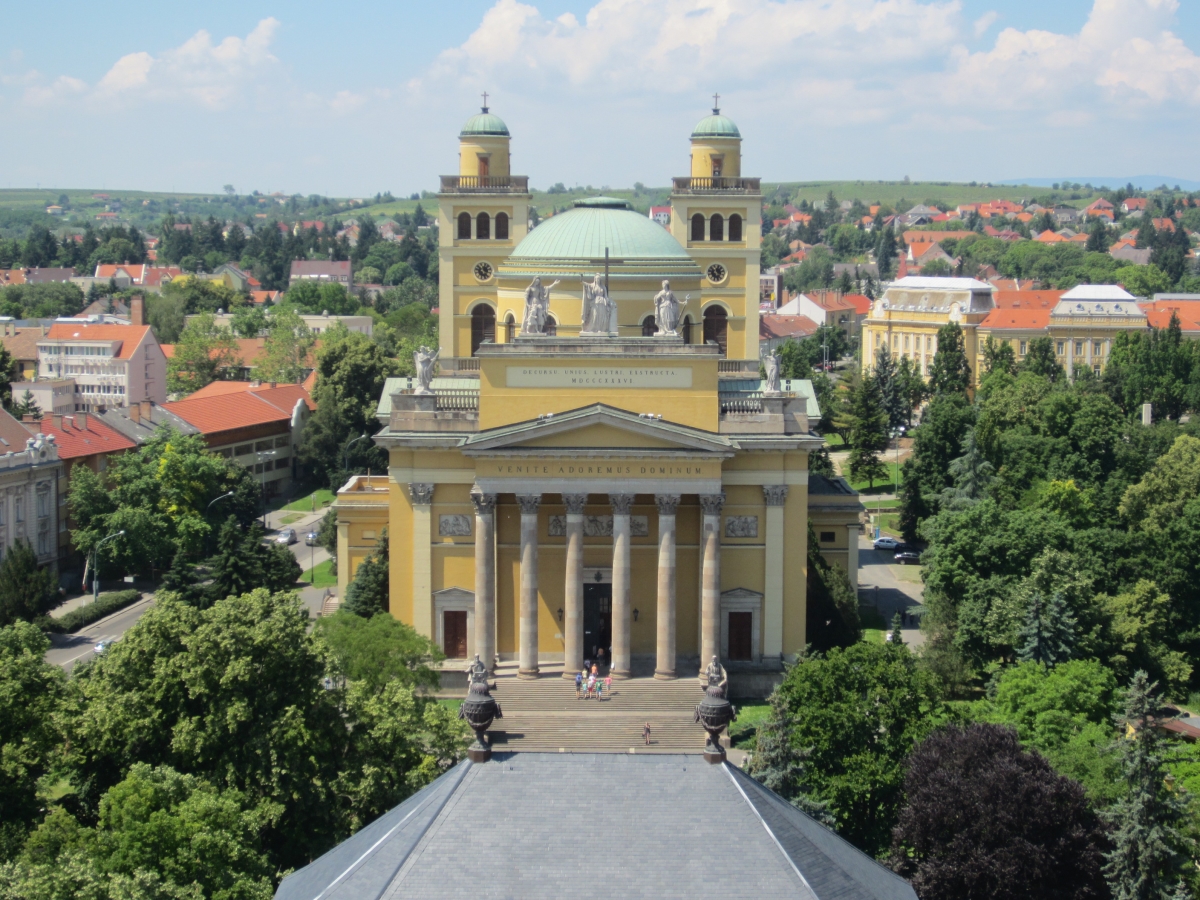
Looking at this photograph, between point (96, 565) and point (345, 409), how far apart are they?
34.2m

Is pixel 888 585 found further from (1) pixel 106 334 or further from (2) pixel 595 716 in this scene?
(1) pixel 106 334

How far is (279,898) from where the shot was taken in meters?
31.1

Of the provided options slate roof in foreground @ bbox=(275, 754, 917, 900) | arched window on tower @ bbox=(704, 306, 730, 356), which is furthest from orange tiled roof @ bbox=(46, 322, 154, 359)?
slate roof in foreground @ bbox=(275, 754, 917, 900)

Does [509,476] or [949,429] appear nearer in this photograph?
[509,476]

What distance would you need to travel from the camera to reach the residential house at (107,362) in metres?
146

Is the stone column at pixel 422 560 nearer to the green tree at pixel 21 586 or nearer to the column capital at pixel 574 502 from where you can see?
the column capital at pixel 574 502

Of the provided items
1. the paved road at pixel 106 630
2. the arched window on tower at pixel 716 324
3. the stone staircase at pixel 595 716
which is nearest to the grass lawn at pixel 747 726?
the stone staircase at pixel 595 716

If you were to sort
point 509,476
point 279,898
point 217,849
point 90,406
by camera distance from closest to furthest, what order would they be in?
point 279,898
point 217,849
point 509,476
point 90,406

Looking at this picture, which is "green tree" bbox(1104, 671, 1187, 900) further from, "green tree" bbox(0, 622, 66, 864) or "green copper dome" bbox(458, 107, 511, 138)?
"green copper dome" bbox(458, 107, 511, 138)

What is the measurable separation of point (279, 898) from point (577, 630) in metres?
32.4

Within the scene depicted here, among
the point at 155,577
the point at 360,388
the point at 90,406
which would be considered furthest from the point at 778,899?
the point at 90,406

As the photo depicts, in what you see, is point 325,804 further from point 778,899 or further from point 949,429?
point 949,429

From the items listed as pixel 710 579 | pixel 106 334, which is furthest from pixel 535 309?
pixel 106 334

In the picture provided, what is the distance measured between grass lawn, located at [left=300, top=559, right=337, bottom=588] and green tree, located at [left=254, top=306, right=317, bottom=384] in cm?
5207
